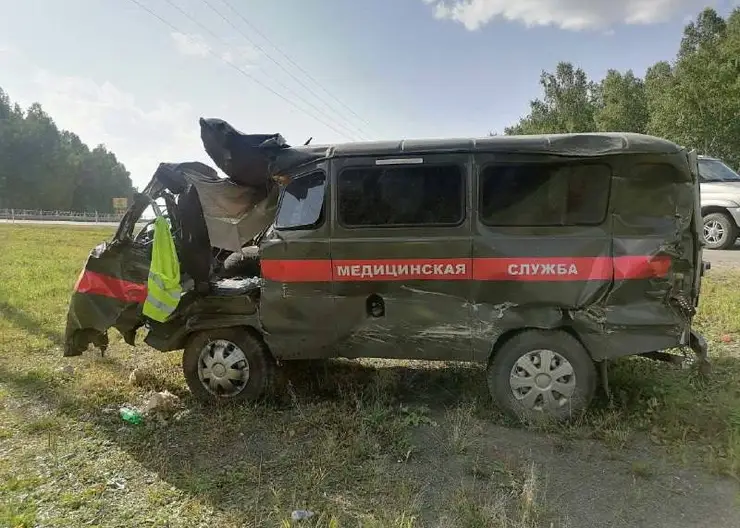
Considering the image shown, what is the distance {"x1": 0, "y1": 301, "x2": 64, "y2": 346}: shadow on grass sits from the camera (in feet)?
26.2

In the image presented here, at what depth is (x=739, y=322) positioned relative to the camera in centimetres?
680

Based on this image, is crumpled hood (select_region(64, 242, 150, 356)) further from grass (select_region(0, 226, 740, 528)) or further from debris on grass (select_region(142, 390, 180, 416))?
grass (select_region(0, 226, 740, 528))

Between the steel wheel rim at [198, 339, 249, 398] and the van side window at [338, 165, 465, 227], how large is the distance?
1.63 meters

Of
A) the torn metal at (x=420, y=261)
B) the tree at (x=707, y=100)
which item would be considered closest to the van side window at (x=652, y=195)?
the torn metal at (x=420, y=261)

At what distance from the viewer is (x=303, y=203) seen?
4844 millimetres

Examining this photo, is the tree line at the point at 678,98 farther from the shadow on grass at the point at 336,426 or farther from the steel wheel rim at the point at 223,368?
the steel wheel rim at the point at 223,368

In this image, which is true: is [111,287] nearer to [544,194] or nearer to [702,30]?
[544,194]

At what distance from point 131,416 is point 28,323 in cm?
492

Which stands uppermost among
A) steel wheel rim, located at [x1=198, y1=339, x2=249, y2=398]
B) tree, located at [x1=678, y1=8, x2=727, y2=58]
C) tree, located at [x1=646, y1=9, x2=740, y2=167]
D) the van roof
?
tree, located at [x1=678, y1=8, x2=727, y2=58]

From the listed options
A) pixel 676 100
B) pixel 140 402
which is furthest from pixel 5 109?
pixel 140 402

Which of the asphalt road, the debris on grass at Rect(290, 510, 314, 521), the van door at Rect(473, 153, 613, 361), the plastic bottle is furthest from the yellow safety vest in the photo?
the asphalt road

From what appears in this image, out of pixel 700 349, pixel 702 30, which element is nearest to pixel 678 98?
pixel 702 30

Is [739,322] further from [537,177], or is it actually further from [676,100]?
[676,100]

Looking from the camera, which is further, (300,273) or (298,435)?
(300,273)
